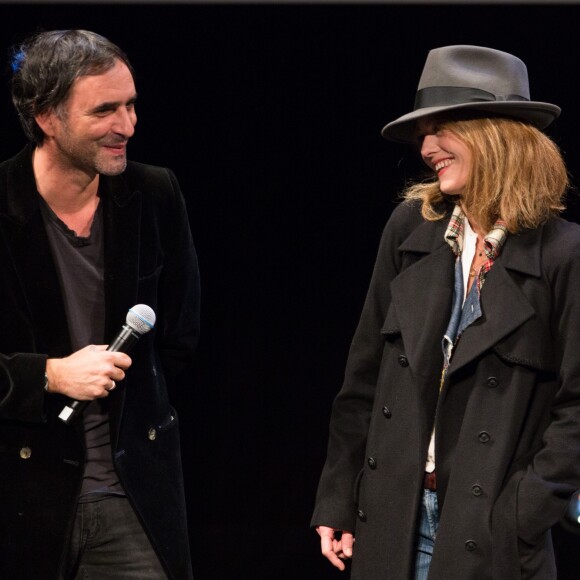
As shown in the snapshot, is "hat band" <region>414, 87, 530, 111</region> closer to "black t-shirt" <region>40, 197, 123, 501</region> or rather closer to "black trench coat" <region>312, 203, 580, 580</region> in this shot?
"black trench coat" <region>312, 203, 580, 580</region>

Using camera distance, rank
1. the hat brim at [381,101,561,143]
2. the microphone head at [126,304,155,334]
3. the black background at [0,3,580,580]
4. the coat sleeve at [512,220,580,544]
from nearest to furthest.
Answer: the coat sleeve at [512,220,580,544] → the hat brim at [381,101,561,143] → the microphone head at [126,304,155,334] → the black background at [0,3,580,580]

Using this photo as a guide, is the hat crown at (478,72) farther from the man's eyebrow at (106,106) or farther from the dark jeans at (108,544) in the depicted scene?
the dark jeans at (108,544)

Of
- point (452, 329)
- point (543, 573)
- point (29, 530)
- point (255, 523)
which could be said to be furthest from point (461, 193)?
point (255, 523)

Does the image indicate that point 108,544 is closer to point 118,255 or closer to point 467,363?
point 118,255

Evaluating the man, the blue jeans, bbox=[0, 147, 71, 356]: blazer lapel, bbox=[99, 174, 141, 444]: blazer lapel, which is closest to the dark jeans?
the man

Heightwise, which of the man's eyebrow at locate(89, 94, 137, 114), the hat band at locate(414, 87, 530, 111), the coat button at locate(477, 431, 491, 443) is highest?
the hat band at locate(414, 87, 530, 111)

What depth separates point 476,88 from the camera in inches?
93.0

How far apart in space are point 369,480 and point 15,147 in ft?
6.40

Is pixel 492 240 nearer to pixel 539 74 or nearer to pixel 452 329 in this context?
pixel 452 329

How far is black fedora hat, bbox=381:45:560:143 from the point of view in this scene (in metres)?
2.32

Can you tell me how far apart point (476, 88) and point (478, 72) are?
5cm

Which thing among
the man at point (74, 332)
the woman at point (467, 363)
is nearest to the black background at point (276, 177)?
the man at point (74, 332)

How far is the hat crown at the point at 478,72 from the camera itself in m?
2.37

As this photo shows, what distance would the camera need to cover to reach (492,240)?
232 cm
